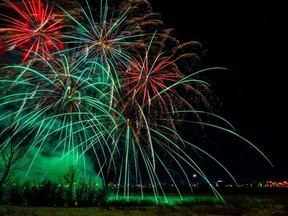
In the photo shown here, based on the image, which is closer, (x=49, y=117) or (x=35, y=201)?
(x=49, y=117)

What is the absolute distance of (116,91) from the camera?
60.5 feet

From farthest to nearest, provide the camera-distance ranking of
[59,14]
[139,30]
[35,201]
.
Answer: [35,201]
[139,30]
[59,14]

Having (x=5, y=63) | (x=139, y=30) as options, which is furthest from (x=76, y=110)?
(x=139, y=30)

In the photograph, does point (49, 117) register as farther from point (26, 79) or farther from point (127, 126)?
point (127, 126)

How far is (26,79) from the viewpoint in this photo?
58.3 ft

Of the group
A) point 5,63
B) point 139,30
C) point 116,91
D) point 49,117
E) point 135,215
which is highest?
point 139,30

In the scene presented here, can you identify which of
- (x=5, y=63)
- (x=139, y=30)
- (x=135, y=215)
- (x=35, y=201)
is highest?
(x=139, y=30)

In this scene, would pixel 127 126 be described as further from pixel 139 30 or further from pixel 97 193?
pixel 97 193

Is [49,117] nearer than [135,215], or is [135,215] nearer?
[49,117]

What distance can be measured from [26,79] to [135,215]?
370 inches

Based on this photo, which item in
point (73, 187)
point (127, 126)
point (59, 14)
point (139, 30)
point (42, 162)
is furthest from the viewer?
point (42, 162)

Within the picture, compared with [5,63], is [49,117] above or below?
below

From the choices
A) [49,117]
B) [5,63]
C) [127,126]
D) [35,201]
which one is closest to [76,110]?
[49,117]

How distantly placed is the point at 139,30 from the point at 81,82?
13.2 feet
